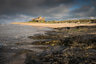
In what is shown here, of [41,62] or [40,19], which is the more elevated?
[40,19]

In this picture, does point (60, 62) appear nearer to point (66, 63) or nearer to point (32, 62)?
point (66, 63)

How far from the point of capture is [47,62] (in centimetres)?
416

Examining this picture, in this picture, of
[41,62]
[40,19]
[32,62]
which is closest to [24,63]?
[32,62]

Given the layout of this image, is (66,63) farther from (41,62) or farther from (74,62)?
(41,62)

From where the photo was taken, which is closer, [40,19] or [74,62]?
[74,62]

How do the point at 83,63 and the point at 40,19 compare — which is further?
the point at 40,19

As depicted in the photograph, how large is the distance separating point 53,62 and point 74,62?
873mm

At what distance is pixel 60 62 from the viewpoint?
162 inches

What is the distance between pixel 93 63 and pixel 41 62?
2.13m

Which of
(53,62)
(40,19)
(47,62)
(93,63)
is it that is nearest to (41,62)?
(47,62)

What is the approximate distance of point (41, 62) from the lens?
4.16 m

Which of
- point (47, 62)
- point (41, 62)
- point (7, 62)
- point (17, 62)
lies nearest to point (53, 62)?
point (47, 62)

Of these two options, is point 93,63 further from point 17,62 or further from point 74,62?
point 17,62

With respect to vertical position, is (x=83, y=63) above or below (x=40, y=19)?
below
